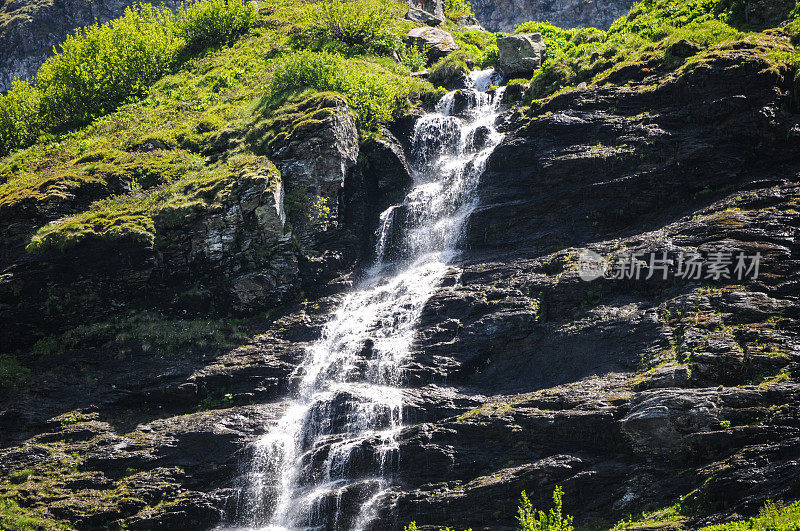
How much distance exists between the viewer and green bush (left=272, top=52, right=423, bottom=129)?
39.5 m

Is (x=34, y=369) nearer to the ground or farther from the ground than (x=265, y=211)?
nearer to the ground

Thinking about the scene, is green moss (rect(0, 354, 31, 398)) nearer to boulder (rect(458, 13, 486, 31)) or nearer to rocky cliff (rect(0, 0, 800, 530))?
rocky cliff (rect(0, 0, 800, 530))

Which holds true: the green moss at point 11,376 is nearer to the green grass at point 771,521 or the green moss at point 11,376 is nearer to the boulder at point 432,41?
the green grass at point 771,521

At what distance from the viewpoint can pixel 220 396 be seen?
28.7m

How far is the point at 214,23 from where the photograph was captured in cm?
5853

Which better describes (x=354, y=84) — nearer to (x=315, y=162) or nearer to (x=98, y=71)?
(x=315, y=162)

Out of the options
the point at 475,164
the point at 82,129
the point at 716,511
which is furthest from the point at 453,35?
the point at 716,511

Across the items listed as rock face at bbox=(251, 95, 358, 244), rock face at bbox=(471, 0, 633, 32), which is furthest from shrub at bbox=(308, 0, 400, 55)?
rock face at bbox=(471, 0, 633, 32)

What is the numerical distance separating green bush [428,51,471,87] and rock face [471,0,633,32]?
1666 inches

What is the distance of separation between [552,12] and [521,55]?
47805mm

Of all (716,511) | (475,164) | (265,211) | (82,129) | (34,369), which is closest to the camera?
(716,511)

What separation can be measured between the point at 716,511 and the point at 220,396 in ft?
69.9

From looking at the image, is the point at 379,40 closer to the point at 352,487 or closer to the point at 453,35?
the point at 453,35

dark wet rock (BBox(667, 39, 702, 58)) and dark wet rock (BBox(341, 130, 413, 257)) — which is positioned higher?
dark wet rock (BBox(667, 39, 702, 58))
